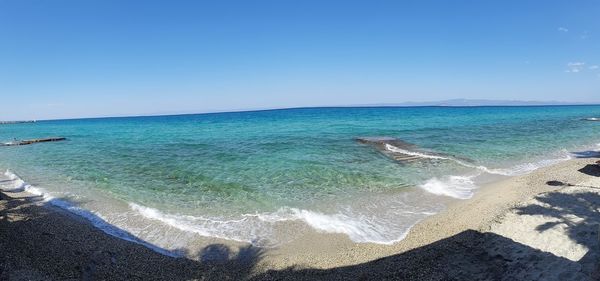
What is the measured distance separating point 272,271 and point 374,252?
2624 millimetres

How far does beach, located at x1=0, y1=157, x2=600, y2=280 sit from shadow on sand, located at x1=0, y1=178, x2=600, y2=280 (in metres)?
0.02

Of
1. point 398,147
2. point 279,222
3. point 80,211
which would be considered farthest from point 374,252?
point 398,147

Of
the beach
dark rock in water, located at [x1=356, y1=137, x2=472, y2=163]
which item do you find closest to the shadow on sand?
the beach

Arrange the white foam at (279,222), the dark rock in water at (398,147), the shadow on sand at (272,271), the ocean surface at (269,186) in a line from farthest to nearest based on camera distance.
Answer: the dark rock in water at (398,147) → the ocean surface at (269,186) → the white foam at (279,222) → the shadow on sand at (272,271)

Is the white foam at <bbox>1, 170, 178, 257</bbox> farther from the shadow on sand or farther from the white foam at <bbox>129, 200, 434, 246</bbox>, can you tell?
the white foam at <bbox>129, 200, 434, 246</bbox>

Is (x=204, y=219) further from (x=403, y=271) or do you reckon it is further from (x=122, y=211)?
(x=403, y=271)

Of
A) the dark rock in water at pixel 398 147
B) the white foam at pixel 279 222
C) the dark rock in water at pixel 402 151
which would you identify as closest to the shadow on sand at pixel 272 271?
the white foam at pixel 279 222

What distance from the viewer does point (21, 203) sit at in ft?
41.2

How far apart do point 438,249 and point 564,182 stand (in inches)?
369

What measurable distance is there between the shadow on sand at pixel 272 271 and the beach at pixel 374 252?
0.02 meters

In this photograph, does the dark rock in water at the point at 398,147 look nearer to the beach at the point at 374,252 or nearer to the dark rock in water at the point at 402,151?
the dark rock in water at the point at 402,151

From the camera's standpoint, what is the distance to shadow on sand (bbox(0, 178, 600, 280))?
6371mm

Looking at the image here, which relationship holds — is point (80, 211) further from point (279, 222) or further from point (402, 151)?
point (402, 151)

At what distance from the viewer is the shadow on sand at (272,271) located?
6371mm
